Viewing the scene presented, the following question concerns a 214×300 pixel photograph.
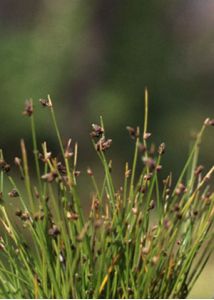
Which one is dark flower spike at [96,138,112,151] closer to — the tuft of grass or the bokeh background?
the tuft of grass

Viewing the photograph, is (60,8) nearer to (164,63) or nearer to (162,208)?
(164,63)

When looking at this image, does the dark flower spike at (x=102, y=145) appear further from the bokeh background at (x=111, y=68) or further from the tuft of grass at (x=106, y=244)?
the bokeh background at (x=111, y=68)

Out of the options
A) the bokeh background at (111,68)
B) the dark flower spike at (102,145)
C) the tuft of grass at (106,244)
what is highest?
the dark flower spike at (102,145)

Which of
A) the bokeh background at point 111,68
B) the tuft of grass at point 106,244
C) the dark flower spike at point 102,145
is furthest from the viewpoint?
the bokeh background at point 111,68

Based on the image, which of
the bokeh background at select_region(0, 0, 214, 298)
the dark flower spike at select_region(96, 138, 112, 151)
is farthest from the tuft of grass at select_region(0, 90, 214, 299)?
the bokeh background at select_region(0, 0, 214, 298)

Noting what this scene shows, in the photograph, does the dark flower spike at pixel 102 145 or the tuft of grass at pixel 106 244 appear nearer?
the tuft of grass at pixel 106 244

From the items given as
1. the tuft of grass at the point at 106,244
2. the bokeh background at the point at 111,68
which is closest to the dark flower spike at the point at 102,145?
the tuft of grass at the point at 106,244

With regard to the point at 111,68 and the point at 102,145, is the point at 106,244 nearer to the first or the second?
the point at 102,145

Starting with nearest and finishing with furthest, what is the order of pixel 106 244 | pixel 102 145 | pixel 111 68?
pixel 106 244 < pixel 102 145 < pixel 111 68

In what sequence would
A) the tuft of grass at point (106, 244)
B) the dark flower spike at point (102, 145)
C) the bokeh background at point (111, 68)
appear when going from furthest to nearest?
the bokeh background at point (111, 68)
the dark flower spike at point (102, 145)
the tuft of grass at point (106, 244)

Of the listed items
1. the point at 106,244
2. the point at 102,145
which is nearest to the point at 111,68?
the point at 102,145
